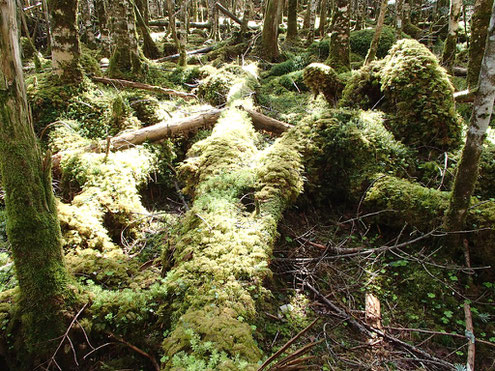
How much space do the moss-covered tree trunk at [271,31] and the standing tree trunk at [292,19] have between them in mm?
2416

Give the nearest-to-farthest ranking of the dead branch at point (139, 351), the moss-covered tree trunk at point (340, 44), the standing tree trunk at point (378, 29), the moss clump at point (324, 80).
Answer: the dead branch at point (139, 351)
the moss clump at point (324, 80)
the standing tree trunk at point (378, 29)
the moss-covered tree trunk at point (340, 44)

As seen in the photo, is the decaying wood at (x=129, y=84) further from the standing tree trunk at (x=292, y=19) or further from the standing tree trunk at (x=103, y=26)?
the standing tree trunk at (x=292, y=19)

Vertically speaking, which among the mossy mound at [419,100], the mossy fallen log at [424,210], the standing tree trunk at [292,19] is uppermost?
the standing tree trunk at [292,19]

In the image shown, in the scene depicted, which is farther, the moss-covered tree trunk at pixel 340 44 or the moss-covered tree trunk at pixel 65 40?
the moss-covered tree trunk at pixel 340 44

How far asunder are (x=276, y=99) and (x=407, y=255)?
23.9 ft

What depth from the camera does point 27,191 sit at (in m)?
2.50

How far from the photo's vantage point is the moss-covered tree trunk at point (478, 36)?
23.7ft

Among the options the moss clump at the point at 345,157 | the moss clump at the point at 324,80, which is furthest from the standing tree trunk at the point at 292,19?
the moss clump at the point at 345,157

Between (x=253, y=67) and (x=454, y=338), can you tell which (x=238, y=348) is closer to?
(x=454, y=338)

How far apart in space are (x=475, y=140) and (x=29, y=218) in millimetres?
4803

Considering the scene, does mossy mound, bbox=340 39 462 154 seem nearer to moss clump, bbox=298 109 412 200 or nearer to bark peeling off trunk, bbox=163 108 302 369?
moss clump, bbox=298 109 412 200

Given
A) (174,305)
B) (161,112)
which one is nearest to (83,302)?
(174,305)

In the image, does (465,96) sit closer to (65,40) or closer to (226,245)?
(226,245)

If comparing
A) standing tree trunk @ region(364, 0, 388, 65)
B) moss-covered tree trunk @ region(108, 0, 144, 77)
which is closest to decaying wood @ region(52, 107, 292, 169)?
moss-covered tree trunk @ region(108, 0, 144, 77)
